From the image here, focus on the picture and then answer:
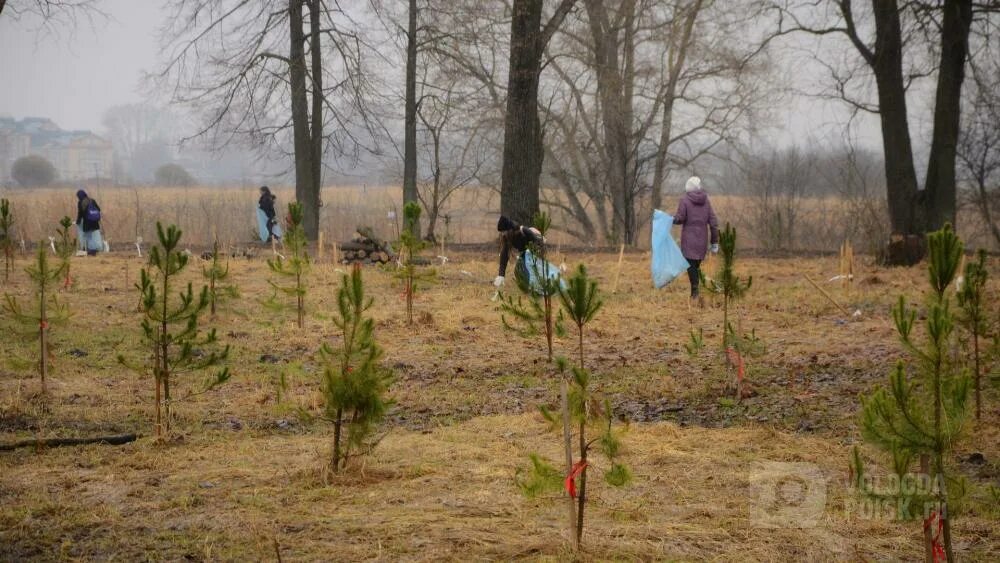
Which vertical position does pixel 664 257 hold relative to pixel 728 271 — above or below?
below

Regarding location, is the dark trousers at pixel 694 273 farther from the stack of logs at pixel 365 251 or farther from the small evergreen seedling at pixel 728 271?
the stack of logs at pixel 365 251

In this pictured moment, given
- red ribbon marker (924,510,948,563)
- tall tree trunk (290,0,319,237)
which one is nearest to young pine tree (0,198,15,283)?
tall tree trunk (290,0,319,237)

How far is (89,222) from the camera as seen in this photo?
19.6 m

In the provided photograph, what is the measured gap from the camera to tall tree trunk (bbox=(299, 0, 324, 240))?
921 inches

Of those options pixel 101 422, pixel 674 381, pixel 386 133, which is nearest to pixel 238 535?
pixel 101 422

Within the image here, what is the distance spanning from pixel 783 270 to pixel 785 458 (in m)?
11.8

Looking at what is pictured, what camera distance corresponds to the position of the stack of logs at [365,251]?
18297 millimetres

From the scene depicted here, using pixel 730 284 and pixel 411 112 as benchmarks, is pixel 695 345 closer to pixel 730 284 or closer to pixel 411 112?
pixel 730 284

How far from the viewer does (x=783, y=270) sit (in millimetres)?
17109

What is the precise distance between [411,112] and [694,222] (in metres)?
12.3

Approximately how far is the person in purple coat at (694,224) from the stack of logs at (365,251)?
22.1 ft

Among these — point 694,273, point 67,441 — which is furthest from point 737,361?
point 694,273

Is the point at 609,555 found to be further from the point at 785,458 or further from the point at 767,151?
the point at 767,151

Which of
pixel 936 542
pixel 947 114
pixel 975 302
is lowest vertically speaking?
pixel 936 542
